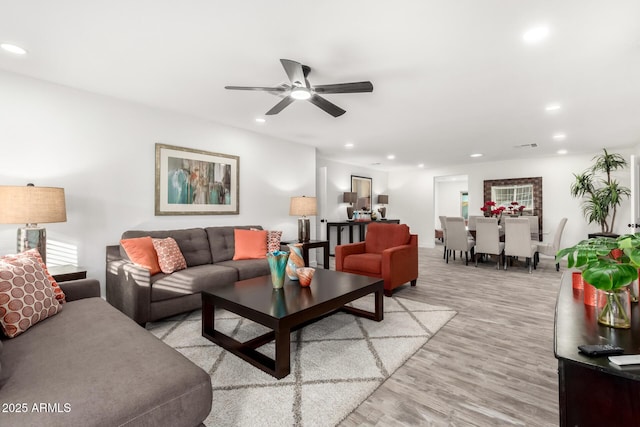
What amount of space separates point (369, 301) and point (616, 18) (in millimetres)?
3141

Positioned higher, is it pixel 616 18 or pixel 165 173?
pixel 616 18

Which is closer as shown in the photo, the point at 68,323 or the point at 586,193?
the point at 68,323

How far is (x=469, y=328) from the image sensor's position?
2814mm

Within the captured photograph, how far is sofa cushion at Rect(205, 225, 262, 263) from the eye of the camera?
12.7 ft

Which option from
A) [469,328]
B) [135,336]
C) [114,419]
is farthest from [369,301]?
[114,419]

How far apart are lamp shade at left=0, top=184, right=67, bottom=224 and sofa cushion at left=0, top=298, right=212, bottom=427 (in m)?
1.29

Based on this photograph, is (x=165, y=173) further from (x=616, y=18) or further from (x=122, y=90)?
(x=616, y=18)

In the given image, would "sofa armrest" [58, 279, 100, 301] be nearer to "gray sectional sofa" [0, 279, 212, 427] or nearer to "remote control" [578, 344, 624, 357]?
"gray sectional sofa" [0, 279, 212, 427]

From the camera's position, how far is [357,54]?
2412mm

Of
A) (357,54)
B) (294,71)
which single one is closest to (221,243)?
(294,71)

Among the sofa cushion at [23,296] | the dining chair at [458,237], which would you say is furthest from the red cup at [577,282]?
the dining chair at [458,237]

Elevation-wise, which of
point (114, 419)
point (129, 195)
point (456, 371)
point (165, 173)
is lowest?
point (456, 371)

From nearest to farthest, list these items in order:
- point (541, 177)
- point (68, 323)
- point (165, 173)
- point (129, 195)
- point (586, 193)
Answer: point (68, 323)
point (129, 195)
point (165, 173)
point (586, 193)
point (541, 177)

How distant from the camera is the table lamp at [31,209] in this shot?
7.65ft
